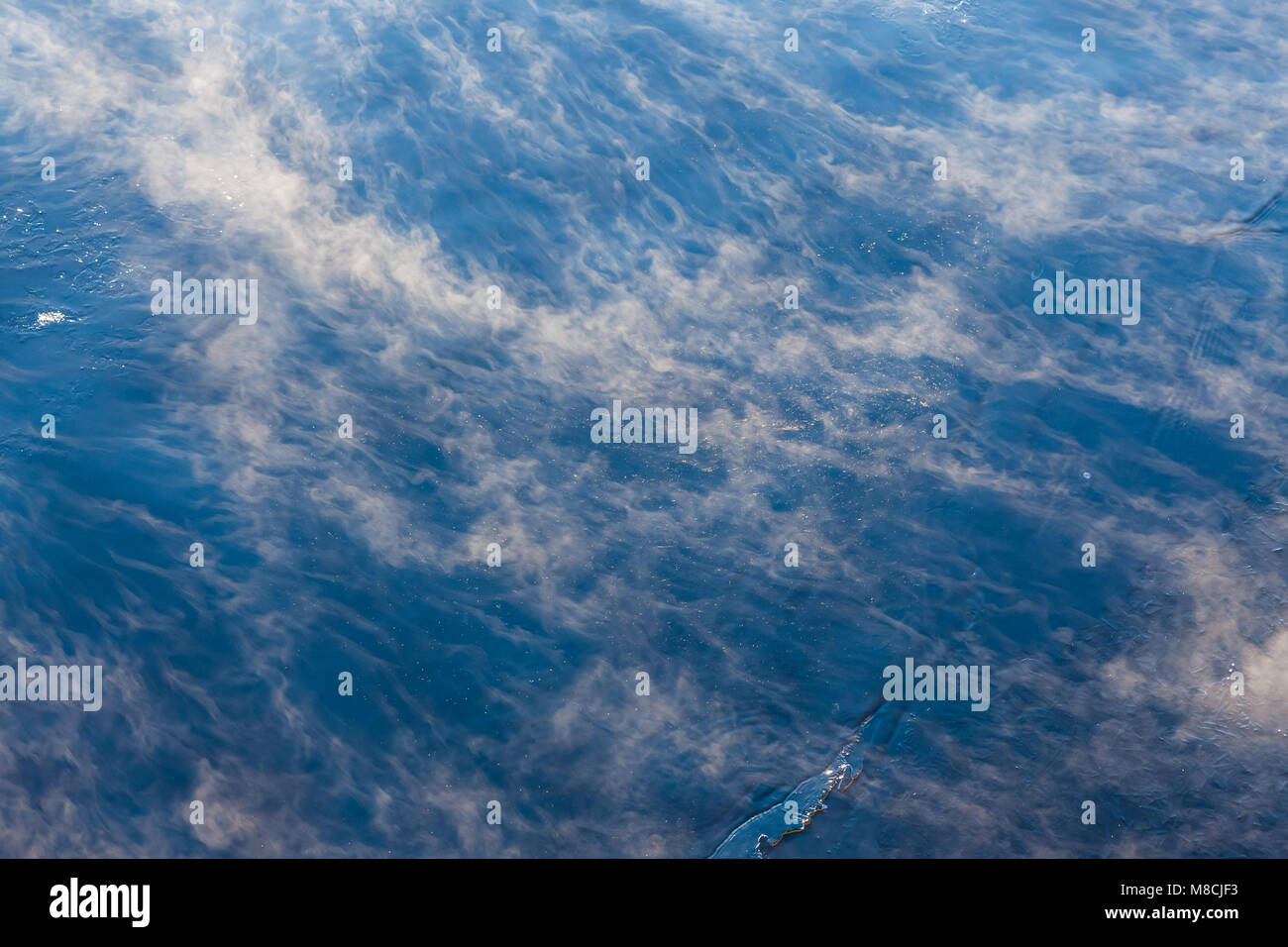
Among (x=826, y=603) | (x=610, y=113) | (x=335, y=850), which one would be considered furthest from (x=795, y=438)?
(x=335, y=850)

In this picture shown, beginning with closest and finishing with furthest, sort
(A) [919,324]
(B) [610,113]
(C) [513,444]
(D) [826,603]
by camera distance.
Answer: (D) [826,603] → (C) [513,444] → (A) [919,324] → (B) [610,113]

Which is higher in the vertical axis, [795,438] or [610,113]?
[610,113]

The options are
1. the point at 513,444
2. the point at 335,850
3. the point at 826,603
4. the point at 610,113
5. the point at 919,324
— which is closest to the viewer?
the point at 335,850

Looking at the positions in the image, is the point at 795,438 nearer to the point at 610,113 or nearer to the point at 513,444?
the point at 513,444

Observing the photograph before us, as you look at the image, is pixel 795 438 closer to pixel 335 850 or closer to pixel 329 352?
pixel 329 352

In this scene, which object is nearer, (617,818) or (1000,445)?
(617,818)

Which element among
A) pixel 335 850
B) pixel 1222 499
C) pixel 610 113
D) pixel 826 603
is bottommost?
pixel 335 850

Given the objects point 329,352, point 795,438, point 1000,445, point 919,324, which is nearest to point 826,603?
point 795,438
